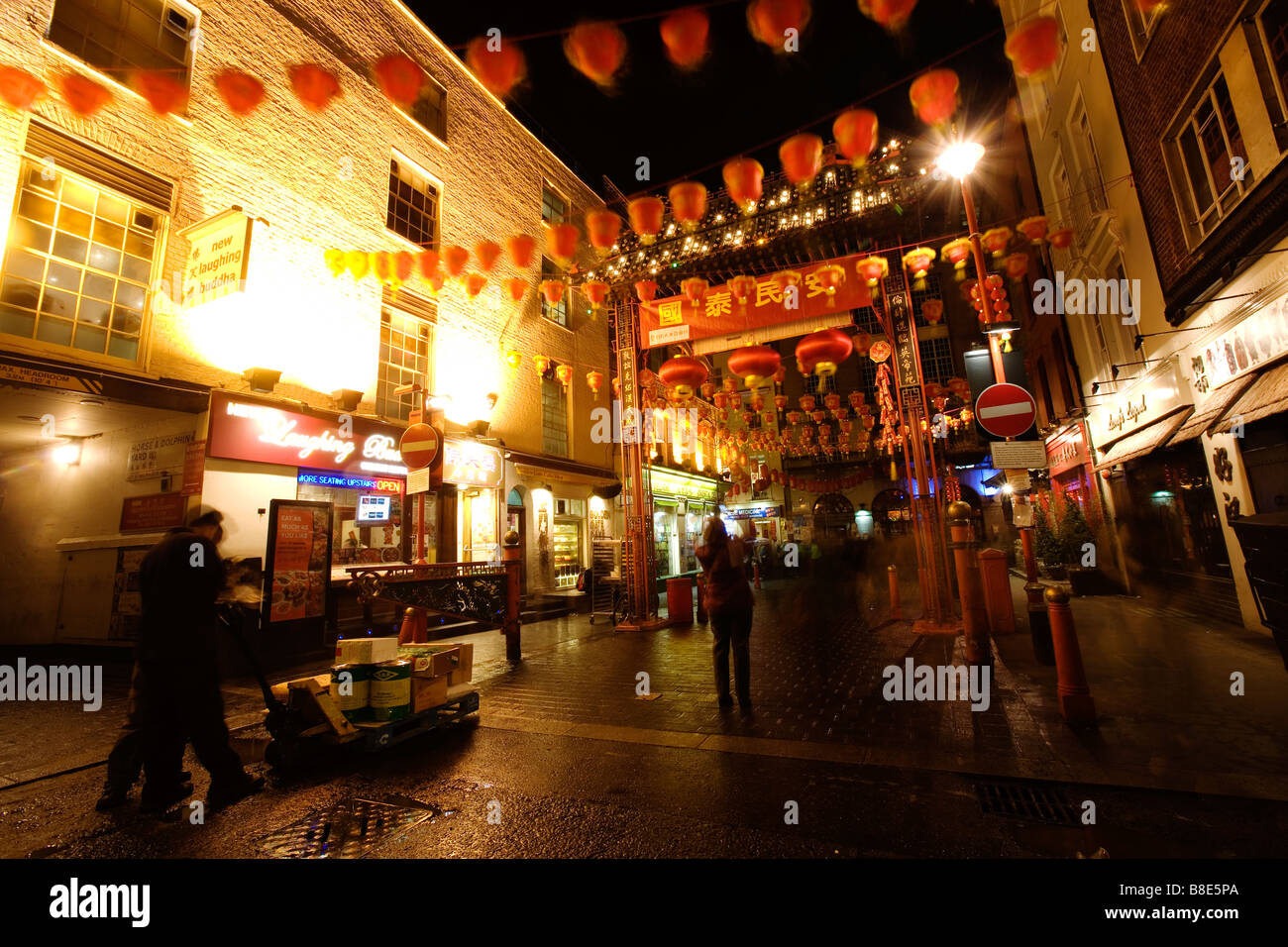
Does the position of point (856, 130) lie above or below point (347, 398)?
above

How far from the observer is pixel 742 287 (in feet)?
36.1

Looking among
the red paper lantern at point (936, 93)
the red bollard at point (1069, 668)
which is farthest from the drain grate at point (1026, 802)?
the red paper lantern at point (936, 93)

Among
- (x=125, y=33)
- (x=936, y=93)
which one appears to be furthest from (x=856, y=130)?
(x=125, y=33)

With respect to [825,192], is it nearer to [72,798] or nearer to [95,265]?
[95,265]

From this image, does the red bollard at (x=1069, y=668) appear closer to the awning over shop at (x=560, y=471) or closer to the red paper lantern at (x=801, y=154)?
the red paper lantern at (x=801, y=154)

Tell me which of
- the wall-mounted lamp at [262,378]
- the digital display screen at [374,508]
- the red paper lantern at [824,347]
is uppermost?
the red paper lantern at [824,347]

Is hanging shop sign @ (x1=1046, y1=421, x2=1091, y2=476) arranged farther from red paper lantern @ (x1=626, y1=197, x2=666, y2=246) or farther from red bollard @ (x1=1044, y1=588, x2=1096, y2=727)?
red paper lantern @ (x1=626, y1=197, x2=666, y2=246)

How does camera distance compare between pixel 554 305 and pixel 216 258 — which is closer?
pixel 216 258

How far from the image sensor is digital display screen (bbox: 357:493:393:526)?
10.9m

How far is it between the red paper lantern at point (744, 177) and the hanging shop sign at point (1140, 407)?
7.88 m

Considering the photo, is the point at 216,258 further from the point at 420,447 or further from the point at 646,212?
the point at 646,212

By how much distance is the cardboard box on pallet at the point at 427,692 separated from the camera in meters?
4.91

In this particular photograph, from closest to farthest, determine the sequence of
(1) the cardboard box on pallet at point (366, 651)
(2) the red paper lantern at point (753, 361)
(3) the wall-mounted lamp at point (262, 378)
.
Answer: (1) the cardboard box on pallet at point (366, 651) → (3) the wall-mounted lamp at point (262, 378) → (2) the red paper lantern at point (753, 361)

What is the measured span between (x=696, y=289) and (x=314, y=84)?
8.37 meters
